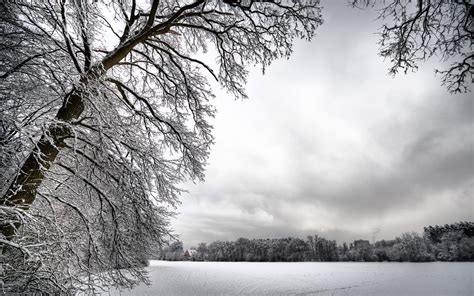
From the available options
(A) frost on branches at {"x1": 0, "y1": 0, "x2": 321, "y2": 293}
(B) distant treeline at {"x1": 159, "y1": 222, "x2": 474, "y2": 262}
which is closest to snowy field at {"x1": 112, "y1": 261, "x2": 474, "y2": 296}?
(A) frost on branches at {"x1": 0, "y1": 0, "x2": 321, "y2": 293}

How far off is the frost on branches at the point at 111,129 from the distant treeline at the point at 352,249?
7874cm

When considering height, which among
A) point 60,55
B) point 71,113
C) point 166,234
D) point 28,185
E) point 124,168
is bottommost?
point 166,234

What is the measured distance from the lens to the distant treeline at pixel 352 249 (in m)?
73.8

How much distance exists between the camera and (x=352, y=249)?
97.2 meters

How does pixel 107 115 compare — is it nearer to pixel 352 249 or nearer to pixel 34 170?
pixel 34 170

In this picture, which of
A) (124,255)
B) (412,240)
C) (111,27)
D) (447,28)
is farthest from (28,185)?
(412,240)

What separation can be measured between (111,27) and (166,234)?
13.3 ft

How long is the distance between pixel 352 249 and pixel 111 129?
356 feet

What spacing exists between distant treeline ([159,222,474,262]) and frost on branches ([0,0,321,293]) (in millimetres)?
78736

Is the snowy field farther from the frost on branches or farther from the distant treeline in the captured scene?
the distant treeline

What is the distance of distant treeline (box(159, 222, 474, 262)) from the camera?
7381cm

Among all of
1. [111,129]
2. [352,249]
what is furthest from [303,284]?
[352,249]

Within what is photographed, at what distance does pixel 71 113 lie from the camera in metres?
4.11

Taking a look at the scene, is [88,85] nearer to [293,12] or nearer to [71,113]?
[71,113]
